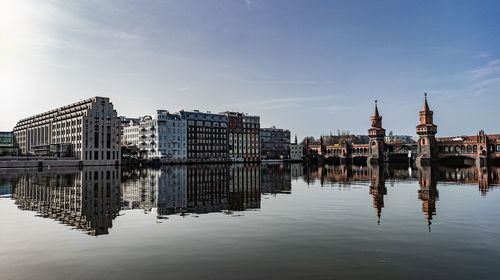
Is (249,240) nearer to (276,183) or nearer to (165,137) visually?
(276,183)

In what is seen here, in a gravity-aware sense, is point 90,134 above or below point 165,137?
below

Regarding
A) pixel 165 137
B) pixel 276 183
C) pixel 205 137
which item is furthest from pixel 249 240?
pixel 205 137

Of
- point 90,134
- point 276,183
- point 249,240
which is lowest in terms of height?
point 249,240

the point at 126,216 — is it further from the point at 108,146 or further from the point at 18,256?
the point at 108,146

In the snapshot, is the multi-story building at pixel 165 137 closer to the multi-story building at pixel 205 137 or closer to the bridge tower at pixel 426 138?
the multi-story building at pixel 205 137

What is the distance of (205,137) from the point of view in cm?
19188

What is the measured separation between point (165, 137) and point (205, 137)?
22239 millimetres

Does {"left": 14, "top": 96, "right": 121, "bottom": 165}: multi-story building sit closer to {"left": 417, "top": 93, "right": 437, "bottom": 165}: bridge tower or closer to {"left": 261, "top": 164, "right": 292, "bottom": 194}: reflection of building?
{"left": 261, "top": 164, "right": 292, "bottom": 194}: reflection of building

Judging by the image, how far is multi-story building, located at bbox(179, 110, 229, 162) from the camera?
18738 cm

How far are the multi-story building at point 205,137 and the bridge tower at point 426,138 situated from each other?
3819 inches

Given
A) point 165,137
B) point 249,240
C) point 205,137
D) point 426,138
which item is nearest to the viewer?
point 249,240

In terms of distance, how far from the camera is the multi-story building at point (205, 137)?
187 m

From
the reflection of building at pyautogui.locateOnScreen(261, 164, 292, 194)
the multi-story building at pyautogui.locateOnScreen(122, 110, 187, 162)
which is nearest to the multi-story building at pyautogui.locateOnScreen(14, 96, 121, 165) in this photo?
the multi-story building at pyautogui.locateOnScreen(122, 110, 187, 162)

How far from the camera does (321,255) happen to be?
17.0 m
